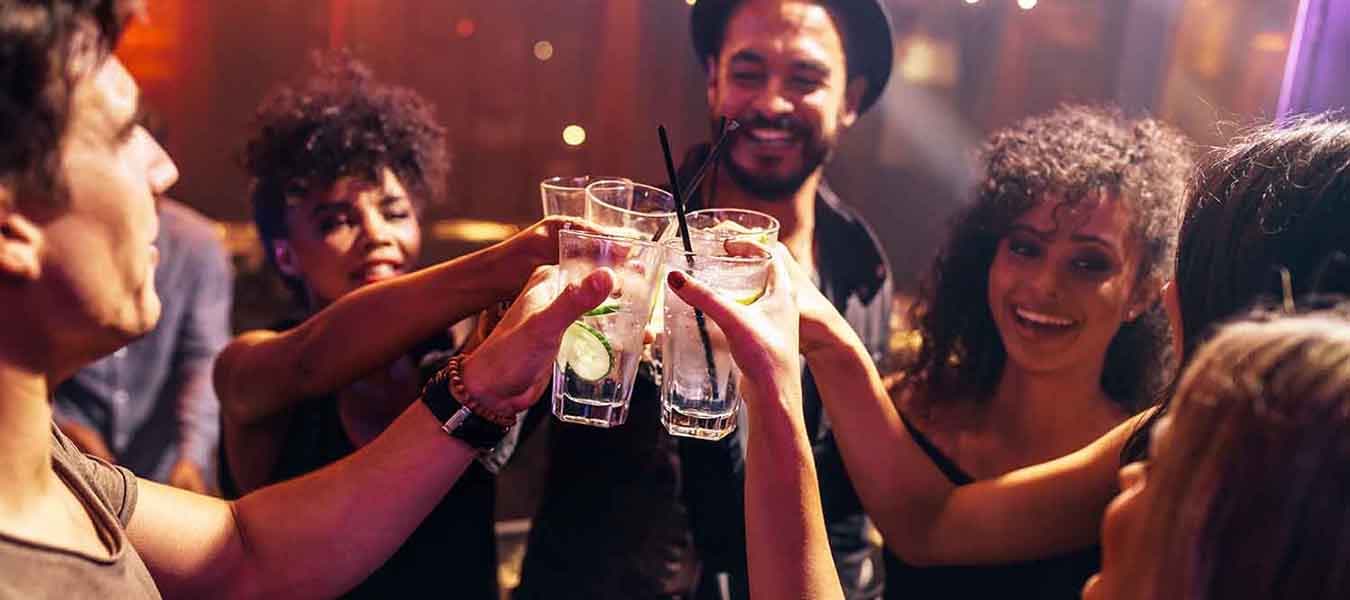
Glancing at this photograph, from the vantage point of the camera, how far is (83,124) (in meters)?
1.07

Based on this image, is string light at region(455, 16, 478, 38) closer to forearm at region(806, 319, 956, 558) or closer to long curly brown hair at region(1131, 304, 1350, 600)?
forearm at region(806, 319, 956, 558)

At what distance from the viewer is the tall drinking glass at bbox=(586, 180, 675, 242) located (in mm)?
1678

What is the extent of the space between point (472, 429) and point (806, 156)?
1.35 metres

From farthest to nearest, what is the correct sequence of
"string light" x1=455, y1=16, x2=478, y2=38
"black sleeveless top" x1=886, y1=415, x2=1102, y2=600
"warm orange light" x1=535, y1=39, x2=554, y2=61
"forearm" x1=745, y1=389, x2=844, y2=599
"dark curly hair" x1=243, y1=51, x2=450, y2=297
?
"warm orange light" x1=535, y1=39, x2=554, y2=61
"string light" x1=455, y1=16, x2=478, y2=38
"dark curly hair" x1=243, y1=51, x2=450, y2=297
"black sleeveless top" x1=886, y1=415, x2=1102, y2=600
"forearm" x1=745, y1=389, x2=844, y2=599

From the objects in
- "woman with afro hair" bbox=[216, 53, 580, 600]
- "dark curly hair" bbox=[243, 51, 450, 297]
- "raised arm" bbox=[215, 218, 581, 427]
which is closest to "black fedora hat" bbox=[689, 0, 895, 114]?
"dark curly hair" bbox=[243, 51, 450, 297]

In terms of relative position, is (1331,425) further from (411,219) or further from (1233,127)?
(411,219)

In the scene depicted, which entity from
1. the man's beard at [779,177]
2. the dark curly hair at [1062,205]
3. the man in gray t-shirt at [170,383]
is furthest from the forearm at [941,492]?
the man in gray t-shirt at [170,383]

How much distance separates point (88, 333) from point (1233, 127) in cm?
195

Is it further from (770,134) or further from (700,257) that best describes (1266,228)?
(770,134)

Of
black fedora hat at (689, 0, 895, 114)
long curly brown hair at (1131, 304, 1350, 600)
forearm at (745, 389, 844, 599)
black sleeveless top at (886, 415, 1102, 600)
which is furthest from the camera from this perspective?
black fedora hat at (689, 0, 895, 114)

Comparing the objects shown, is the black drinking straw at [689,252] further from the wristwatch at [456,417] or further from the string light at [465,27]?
the string light at [465,27]

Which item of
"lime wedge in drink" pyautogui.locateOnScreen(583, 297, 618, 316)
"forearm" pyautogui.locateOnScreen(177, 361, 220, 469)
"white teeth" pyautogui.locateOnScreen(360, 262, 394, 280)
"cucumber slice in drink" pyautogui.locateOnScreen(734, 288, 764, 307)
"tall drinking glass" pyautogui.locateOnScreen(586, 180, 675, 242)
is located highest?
"tall drinking glass" pyautogui.locateOnScreen(586, 180, 675, 242)

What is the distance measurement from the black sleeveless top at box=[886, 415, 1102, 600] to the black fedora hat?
1.18m

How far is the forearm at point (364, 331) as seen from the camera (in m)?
1.89
